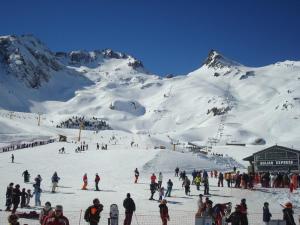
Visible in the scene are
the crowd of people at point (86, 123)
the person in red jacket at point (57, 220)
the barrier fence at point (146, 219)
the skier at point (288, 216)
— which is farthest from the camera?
the crowd of people at point (86, 123)

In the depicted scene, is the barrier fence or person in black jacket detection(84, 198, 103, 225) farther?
the barrier fence

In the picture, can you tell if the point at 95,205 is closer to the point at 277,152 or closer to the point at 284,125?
the point at 277,152

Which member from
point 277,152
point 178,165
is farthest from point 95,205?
point 178,165

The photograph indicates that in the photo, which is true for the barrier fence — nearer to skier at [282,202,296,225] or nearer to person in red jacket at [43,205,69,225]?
skier at [282,202,296,225]

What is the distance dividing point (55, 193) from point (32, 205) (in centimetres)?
471

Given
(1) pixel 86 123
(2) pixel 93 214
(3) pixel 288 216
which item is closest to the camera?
(2) pixel 93 214

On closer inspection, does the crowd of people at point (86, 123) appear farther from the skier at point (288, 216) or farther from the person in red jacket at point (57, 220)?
the person in red jacket at point (57, 220)

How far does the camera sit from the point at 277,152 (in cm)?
Answer: 4294

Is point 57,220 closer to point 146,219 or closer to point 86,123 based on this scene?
point 146,219

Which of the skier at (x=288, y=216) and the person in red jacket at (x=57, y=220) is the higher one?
the skier at (x=288, y=216)

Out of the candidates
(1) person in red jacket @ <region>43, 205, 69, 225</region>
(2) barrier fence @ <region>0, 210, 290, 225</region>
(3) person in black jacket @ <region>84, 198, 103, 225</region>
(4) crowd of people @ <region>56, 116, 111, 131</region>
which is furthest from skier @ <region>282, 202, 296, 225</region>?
(4) crowd of people @ <region>56, 116, 111, 131</region>

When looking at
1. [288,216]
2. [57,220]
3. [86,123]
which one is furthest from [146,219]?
[86,123]

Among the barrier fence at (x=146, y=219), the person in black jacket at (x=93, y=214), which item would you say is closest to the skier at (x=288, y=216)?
the barrier fence at (x=146, y=219)

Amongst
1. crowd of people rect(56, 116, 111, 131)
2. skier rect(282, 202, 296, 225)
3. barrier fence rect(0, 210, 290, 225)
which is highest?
crowd of people rect(56, 116, 111, 131)
